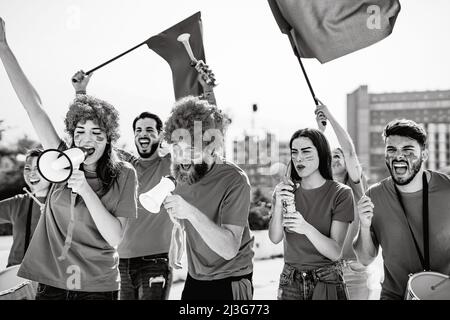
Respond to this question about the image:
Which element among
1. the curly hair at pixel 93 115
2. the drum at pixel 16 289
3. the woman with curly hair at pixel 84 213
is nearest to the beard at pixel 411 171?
the woman with curly hair at pixel 84 213

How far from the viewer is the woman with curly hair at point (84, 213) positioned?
3180mm

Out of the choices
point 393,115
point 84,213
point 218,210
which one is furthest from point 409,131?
point 393,115

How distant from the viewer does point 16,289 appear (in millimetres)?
3568

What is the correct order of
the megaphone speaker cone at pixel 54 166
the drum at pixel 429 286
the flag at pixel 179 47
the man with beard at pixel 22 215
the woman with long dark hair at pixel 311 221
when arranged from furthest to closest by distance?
the flag at pixel 179 47 < the man with beard at pixel 22 215 < the woman with long dark hair at pixel 311 221 < the drum at pixel 429 286 < the megaphone speaker cone at pixel 54 166

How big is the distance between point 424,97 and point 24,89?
8978 cm

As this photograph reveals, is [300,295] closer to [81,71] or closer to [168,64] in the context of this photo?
[81,71]

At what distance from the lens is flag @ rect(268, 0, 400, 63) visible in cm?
498

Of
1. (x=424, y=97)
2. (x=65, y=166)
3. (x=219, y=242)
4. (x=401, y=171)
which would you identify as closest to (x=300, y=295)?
(x=219, y=242)

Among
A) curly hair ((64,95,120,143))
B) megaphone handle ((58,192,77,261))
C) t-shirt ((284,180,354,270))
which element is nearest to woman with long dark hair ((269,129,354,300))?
t-shirt ((284,180,354,270))

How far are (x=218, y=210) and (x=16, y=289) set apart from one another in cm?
136

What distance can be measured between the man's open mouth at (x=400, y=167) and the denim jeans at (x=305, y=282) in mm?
709

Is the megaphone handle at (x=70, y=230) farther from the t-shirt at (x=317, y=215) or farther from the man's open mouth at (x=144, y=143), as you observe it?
the man's open mouth at (x=144, y=143)

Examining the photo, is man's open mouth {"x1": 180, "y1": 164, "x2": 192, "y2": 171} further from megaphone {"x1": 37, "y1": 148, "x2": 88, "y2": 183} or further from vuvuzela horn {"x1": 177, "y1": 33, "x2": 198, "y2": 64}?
vuvuzela horn {"x1": 177, "y1": 33, "x2": 198, "y2": 64}

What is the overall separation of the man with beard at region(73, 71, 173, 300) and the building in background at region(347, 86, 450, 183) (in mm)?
81535
